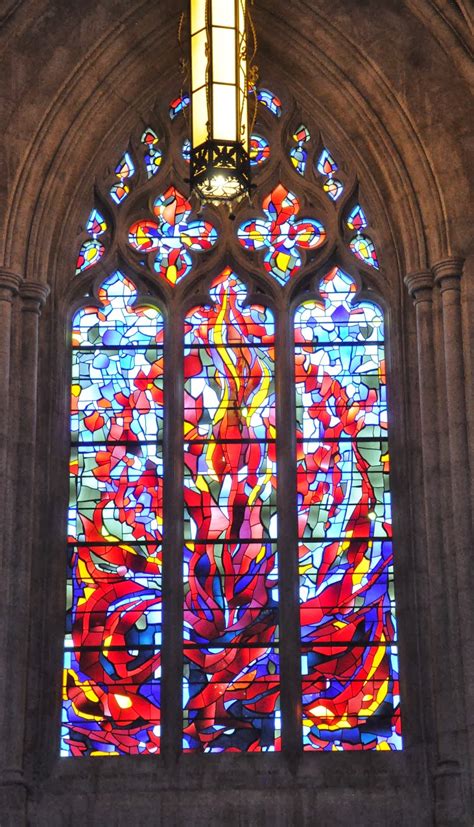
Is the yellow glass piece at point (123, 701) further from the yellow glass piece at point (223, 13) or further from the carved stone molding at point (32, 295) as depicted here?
the yellow glass piece at point (223, 13)

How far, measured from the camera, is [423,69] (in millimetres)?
15570

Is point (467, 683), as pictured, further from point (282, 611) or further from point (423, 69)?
point (423, 69)

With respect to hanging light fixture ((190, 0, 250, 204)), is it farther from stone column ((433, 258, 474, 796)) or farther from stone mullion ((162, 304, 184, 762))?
stone mullion ((162, 304, 184, 762))

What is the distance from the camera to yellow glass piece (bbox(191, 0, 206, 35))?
12484 mm

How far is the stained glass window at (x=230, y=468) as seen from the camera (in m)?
14.4

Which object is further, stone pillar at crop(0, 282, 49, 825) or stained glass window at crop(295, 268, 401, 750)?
stained glass window at crop(295, 268, 401, 750)

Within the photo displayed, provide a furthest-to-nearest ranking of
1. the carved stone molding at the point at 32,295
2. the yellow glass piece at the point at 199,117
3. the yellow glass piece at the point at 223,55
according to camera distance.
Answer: the carved stone molding at the point at 32,295 < the yellow glass piece at the point at 223,55 < the yellow glass piece at the point at 199,117

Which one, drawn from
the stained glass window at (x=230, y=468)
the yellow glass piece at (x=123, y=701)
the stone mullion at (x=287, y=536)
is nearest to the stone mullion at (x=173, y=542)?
the stained glass window at (x=230, y=468)

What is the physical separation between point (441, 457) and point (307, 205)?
263 cm

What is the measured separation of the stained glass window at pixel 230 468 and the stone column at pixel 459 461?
72 centimetres

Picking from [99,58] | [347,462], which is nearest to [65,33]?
[99,58]

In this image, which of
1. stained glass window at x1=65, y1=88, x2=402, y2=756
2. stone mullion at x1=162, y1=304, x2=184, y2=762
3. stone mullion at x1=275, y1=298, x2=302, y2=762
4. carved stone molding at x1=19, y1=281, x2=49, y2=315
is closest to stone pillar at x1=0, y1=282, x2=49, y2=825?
carved stone molding at x1=19, y1=281, x2=49, y2=315

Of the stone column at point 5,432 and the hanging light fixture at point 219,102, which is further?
the stone column at point 5,432

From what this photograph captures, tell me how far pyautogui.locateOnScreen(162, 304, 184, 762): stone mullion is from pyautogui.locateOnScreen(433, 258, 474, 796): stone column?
2.02m
